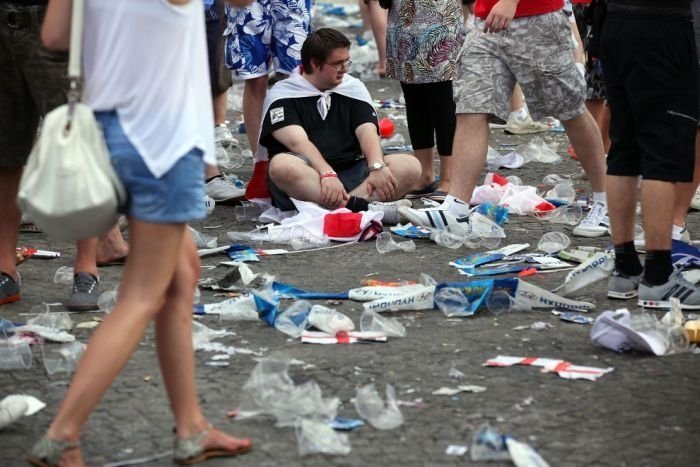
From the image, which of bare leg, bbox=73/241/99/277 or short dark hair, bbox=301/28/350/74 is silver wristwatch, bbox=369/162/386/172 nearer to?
short dark hair, bbox=301/28/350/74

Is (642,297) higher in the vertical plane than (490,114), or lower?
lower

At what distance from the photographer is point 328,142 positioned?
7.81 metres

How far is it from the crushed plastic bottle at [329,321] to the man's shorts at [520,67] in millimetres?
2148

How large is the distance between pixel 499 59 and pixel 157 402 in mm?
3434

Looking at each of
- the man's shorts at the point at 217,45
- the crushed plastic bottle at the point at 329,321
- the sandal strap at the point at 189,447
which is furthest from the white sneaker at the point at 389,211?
the sandal strap at the point at 189,447

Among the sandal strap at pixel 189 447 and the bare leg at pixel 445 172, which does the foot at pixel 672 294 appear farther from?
the bare leg at pixel 445 172

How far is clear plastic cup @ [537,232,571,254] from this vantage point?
22.0 ft

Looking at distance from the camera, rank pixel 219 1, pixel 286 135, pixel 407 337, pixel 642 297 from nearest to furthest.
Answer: pixel 407 337
pixel 642 297
pixel 286 135
pixel 219 1

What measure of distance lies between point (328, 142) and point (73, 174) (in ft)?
14.4

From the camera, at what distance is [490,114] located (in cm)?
705

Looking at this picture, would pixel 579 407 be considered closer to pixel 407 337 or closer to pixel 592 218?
pixel 407 337

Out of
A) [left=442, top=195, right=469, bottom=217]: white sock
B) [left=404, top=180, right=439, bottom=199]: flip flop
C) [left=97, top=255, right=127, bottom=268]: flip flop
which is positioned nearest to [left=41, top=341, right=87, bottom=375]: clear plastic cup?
[left=97, top=255, right=127, bottom=268]: flip flop

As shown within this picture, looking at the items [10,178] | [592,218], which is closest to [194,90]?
[10,178]

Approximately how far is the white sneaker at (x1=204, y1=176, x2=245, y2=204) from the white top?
4464 millimetres
